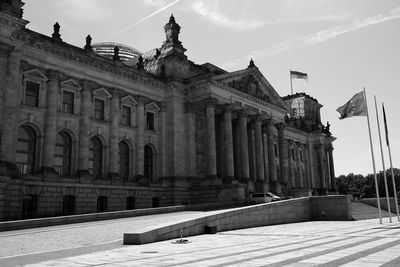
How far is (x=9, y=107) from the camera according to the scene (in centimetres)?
3253

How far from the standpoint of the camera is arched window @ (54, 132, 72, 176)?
3820cm

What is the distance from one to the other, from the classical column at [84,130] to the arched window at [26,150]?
14.8ft

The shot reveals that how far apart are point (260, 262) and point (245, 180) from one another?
40.6 m

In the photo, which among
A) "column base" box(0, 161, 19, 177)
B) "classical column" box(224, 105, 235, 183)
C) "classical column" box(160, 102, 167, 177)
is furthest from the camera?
"classical column" box(224, 105, 235, 183)

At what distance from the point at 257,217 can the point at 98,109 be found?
72.0 ft

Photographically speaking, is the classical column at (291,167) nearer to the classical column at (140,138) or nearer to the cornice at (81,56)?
the cornice at (81,56)

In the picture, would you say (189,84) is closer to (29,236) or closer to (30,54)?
(30,54)

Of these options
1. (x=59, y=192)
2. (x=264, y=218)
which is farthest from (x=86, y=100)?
(x=264, y=218)

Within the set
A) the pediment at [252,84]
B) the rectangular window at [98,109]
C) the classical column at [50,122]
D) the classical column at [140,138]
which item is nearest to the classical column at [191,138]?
the pediment at [252,84]

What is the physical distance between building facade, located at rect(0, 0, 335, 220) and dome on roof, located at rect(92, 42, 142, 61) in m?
15.3

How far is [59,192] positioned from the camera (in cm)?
3578

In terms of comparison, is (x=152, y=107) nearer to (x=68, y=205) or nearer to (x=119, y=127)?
(x=119, y=127)

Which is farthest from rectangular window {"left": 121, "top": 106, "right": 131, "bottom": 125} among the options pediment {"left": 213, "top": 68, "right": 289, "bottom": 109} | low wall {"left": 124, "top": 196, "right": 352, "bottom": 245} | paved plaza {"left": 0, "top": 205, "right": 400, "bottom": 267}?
paved plaza {"left": 0, "top": 205, "right": 400, "bottom": 267}

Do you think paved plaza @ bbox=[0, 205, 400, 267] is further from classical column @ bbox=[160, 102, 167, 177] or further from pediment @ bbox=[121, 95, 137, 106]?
classical column @ bbox=[160, 102, 167, 177]
